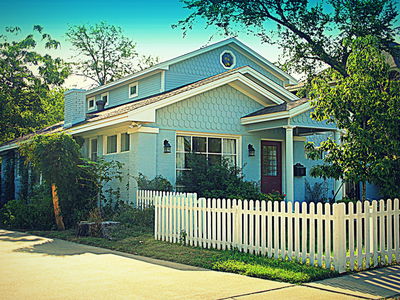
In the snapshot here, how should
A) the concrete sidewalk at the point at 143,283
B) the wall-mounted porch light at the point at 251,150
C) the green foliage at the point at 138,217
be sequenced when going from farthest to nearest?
the wall-mounted porch light at the point at 251,150 → the green foliage at the point at 138,217 → the concrete sidewalk at the point at 143,283

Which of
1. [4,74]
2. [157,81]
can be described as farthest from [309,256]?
[4,74]

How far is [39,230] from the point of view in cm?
1366

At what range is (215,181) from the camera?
14312 mm

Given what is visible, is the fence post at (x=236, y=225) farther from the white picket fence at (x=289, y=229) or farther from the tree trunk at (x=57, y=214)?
the tree trunk at (x=57, y=214)

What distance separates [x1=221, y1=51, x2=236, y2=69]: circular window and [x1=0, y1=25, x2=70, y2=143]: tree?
16.7 meters

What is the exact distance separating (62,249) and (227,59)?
14248 mm

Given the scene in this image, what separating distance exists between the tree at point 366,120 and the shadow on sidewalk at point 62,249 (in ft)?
12.2

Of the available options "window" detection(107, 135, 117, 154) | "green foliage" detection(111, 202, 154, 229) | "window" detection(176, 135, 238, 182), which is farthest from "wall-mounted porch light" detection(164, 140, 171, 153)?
"green foliage" detection(111, 202, 154, 229)

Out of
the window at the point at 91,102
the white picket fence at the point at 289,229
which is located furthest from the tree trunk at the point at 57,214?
the window at the point at 91,102

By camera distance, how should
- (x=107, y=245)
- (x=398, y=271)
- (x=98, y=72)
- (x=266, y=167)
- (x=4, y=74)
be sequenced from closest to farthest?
(x=398, y=271) < (x=107, y=245) < (x=266, y=167) < (x=4, y=74) < (x=98, y=72)

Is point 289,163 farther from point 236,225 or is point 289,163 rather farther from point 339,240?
point 339,240

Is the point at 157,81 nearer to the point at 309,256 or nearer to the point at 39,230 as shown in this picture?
the point at 39,230

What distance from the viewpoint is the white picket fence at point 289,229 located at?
24.6ft

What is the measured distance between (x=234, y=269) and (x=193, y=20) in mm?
13116
